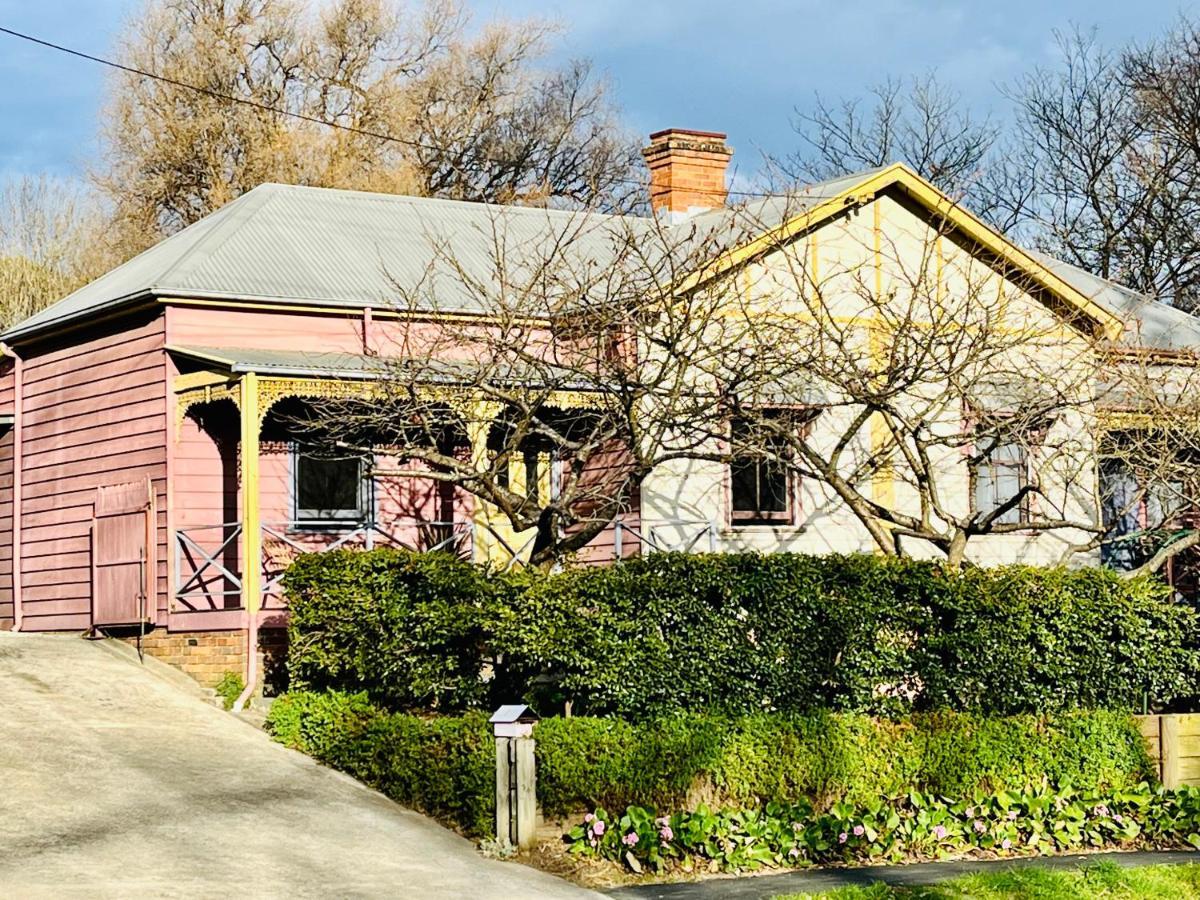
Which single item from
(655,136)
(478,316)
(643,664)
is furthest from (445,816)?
(655,136)

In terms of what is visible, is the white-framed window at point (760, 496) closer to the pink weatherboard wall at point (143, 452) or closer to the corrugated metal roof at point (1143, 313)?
the pink weatherboard wall at point (143, 452)

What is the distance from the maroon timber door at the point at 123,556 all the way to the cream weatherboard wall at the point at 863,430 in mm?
5873

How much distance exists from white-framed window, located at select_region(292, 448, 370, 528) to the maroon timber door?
1817 millimetres

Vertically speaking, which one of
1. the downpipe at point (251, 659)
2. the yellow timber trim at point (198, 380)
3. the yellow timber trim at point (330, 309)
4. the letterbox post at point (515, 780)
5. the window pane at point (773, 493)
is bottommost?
the letterbox post at point (515, 780)

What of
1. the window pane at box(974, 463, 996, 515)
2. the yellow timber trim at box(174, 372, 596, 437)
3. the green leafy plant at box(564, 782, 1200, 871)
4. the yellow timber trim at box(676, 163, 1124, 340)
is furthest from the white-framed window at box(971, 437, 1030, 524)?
the green leafy plant at box(564, 782, 1200, 871)

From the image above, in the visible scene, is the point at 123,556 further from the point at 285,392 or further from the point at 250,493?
the point at 285,392

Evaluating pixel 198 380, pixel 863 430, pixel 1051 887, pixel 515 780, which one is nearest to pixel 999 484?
pixel 863 430

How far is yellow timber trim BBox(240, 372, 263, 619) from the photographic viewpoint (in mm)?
18484

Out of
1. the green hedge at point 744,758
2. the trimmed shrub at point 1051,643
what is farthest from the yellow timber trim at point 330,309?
the trimmed shrub at point 1051,643

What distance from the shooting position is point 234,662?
→ 762 inches

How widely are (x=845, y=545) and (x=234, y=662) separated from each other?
814 cm

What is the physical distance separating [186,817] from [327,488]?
808cm

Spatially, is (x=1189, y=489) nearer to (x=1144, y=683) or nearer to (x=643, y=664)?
(x=1144, y=683)

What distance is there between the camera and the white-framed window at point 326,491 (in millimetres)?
21406
